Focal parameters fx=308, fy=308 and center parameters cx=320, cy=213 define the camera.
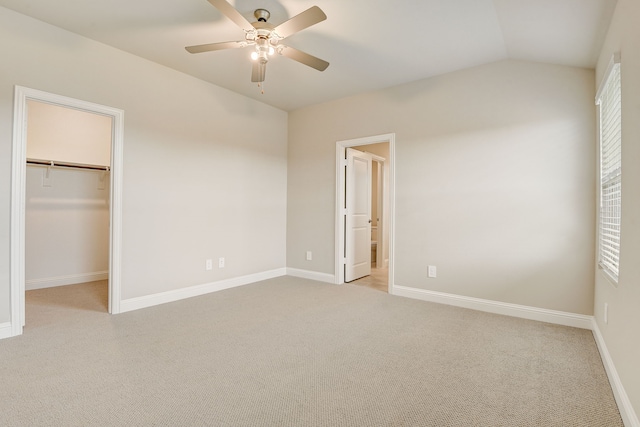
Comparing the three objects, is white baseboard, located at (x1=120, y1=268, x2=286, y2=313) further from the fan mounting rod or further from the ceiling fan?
the fan mounting rod

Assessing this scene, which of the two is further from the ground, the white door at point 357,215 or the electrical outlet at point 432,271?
the white door at point 357,215

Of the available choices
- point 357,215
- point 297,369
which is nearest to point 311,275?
point 357,215

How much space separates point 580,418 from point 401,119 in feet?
10.6

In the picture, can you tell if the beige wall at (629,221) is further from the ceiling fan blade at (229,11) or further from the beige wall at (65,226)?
the beige wall at (65,226)

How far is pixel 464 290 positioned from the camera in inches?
135

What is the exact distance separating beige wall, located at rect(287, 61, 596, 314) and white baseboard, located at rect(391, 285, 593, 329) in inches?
2.2

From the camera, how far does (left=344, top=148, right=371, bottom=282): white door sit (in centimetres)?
Result: 461

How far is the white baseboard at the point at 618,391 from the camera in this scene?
1478 millimetres

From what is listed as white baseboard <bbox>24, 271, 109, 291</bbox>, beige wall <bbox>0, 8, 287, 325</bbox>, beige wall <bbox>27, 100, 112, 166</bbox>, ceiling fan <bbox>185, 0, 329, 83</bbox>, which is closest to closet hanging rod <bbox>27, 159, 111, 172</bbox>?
beige wall <bbox>27, 100, 112, 166</bbox>

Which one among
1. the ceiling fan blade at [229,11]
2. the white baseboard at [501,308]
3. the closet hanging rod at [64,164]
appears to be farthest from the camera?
the closet hanging rod at [64,164]

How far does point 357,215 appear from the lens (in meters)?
4.87

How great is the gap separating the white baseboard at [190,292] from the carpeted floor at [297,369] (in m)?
0.15

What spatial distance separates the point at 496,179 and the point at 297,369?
8.95 ft

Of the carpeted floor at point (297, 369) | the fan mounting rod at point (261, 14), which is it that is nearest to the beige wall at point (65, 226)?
the carpeted floor at point (297, 369)
